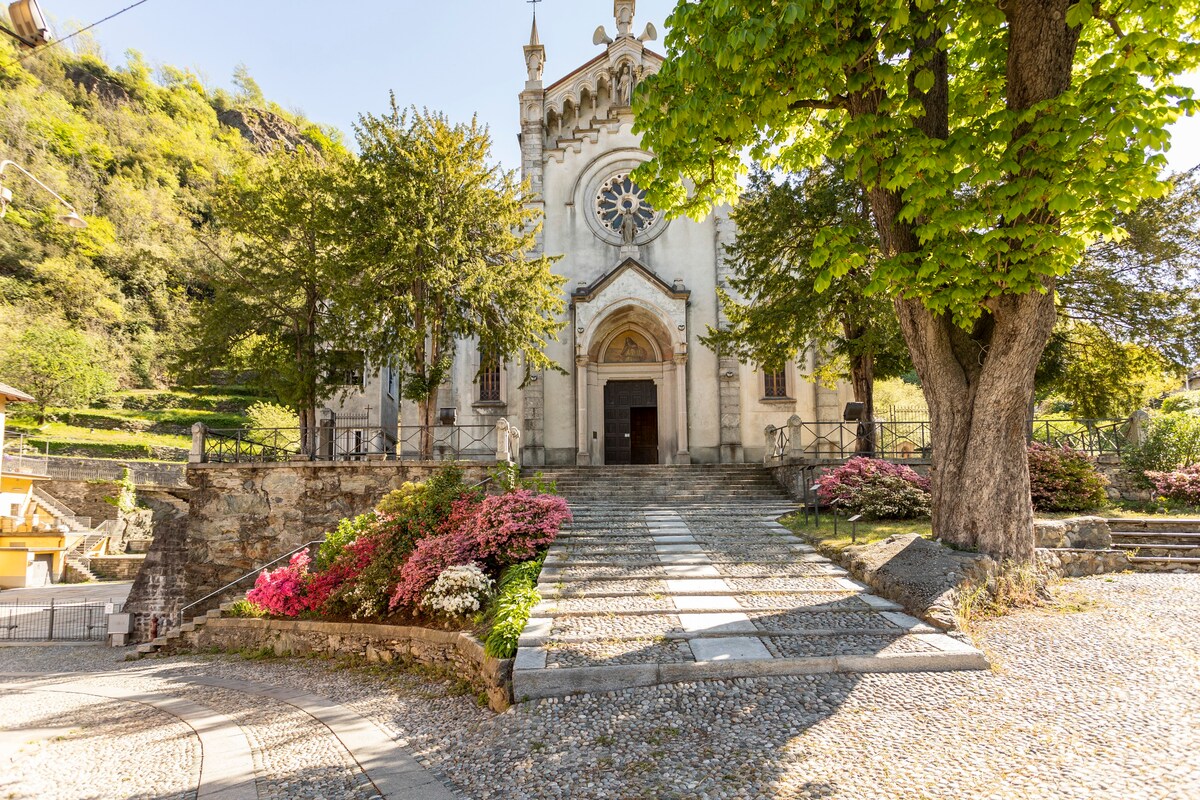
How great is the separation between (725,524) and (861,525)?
7.52ft

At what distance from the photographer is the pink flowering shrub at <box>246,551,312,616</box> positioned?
11656mm

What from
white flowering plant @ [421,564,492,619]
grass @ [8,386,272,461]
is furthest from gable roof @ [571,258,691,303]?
grass @ [8,386,272,461]

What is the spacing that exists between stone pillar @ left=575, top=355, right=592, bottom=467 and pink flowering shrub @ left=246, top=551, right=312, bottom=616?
845 centimetres

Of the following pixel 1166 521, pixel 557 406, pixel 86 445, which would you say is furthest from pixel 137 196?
pixel 1166 521

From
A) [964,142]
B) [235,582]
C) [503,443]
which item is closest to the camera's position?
[964,142]

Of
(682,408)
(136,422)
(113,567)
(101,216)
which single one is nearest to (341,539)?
(682,408)

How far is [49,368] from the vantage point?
3666 centimetres

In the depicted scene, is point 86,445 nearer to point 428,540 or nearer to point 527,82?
point 527,82

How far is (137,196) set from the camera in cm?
5556

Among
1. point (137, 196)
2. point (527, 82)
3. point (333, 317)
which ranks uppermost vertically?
point (137, 196)

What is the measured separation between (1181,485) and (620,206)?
15.7m

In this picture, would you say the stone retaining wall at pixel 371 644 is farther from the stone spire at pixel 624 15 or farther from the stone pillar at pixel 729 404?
the stone spire at pixel 624 15

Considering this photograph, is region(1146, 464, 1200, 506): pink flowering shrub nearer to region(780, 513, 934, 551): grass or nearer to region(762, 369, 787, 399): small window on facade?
region(780, 513, 934, 551): grass

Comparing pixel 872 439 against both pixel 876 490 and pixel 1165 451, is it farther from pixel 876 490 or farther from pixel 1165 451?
pixel 1165 451
